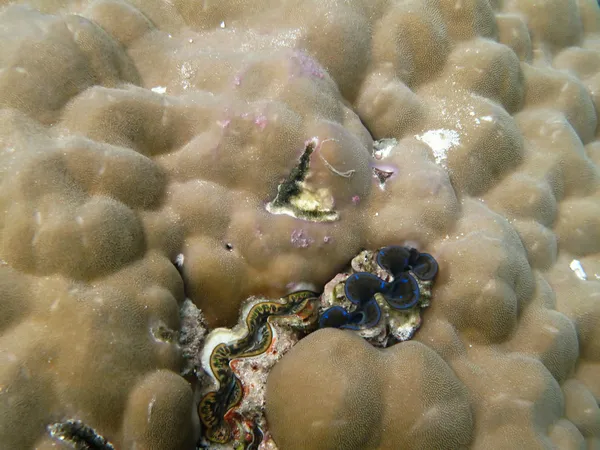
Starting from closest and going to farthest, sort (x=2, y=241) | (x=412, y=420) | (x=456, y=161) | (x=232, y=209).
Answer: (x=2, y=241) < (x=412, y=420) < (x=232, y=209) < (x=456, y=161)

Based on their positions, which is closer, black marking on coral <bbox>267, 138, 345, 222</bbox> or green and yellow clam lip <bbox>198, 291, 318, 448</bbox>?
green and yellow clam lip <bbox>198, 291, 318, 448</bbox>

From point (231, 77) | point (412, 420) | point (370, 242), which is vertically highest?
point (231, 77)

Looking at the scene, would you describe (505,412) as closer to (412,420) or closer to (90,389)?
(412,420)

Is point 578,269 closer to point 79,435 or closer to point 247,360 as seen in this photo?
point 247,360

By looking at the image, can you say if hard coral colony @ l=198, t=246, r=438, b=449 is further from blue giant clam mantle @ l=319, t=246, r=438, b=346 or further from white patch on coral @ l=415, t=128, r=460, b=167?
white patch on coral @ l=415, t=128, r=460, b=167

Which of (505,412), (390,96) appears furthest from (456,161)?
(505,412)

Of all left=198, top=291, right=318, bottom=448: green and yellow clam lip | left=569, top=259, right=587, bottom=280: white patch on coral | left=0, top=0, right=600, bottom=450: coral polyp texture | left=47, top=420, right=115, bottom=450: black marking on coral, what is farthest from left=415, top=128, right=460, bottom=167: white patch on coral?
left=47, top=420, right=115, bottom=450: black marking on coral
